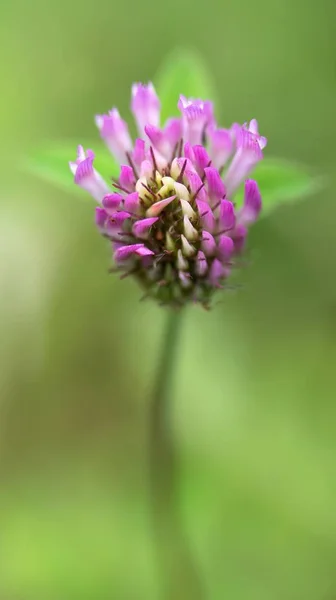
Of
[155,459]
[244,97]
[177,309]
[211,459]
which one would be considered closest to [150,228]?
[177,309]

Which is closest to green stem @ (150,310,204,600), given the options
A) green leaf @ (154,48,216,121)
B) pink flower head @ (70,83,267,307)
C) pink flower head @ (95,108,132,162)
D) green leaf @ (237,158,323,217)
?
pink flower head @ (70,83,267,307)

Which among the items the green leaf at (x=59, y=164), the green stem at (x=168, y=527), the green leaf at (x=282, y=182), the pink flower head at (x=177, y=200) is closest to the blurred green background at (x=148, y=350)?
the green stem at (x=168, y=527)

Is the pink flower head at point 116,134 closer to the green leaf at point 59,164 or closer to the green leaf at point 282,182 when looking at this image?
the green leaf at point 59,164

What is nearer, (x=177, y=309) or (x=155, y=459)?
(x=177, y=309)

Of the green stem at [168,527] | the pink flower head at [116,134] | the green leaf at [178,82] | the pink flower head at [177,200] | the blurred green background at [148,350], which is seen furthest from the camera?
the blurred green background at [148,350]

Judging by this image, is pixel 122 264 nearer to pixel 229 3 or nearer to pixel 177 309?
pixel 177 309

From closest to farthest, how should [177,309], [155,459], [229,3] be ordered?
[177,309] → [155,459] → [229,3]

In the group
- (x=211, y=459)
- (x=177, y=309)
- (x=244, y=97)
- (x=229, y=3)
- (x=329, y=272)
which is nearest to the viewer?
(x=177, y=309)
